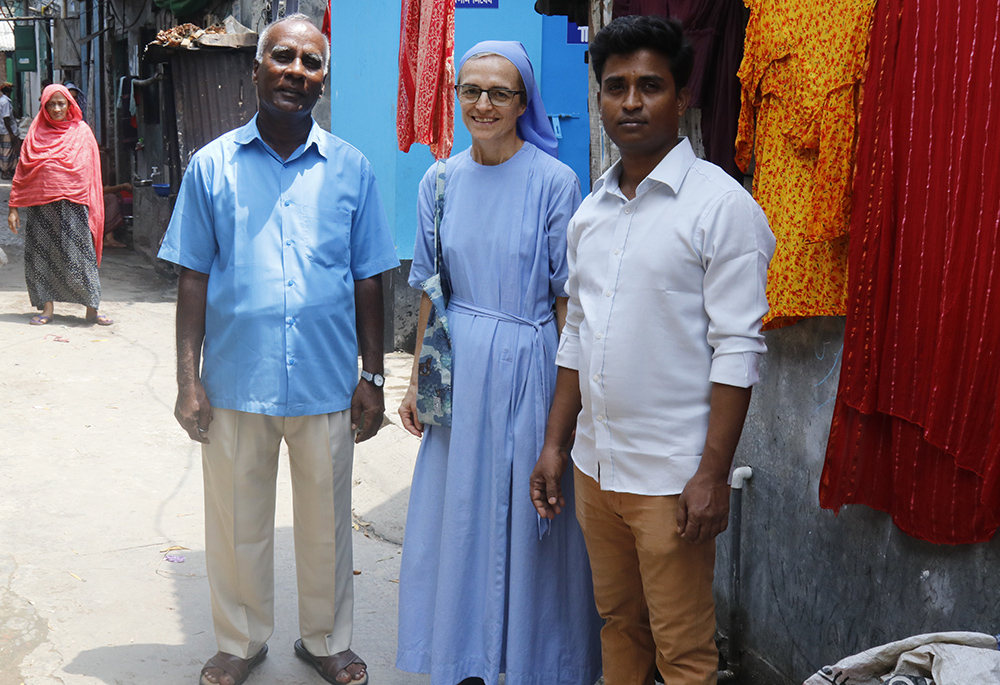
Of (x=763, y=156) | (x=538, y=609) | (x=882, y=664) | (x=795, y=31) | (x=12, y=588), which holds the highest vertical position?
(x=795, y=31)

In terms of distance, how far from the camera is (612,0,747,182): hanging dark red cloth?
2.98 m

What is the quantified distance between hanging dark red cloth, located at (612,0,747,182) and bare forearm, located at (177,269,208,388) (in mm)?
1667

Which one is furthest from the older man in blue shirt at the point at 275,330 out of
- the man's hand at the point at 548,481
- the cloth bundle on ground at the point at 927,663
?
the cloth bundle on ground at the point at 927,663

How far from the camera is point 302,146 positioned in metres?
2.99

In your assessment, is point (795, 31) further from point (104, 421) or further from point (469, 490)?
point (104, 421)

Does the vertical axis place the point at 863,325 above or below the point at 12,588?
above

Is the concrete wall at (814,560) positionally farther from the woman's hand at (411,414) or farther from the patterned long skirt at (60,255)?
the patterned long skirt at (60,255)

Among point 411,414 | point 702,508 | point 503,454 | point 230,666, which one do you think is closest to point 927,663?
point 702,508

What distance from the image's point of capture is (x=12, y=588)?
380 cm

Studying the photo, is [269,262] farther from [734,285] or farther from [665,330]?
[734,285]

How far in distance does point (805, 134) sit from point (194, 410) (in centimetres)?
197

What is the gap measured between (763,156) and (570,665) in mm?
1646

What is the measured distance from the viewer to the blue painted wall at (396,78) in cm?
773

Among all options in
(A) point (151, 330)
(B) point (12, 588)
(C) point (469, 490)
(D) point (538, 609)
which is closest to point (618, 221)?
(C) point (469, 490)
